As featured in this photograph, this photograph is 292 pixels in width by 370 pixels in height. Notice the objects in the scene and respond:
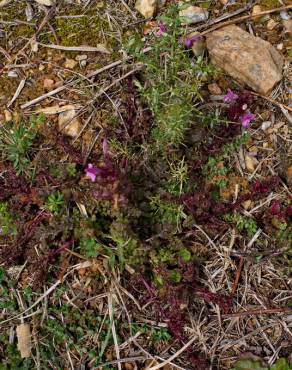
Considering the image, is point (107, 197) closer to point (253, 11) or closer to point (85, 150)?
point (85, 150)

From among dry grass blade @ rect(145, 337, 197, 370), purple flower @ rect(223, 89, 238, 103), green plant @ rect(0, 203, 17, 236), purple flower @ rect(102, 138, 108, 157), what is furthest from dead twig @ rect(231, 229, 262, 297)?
green plant @ rect(0, 203, 17, 236)

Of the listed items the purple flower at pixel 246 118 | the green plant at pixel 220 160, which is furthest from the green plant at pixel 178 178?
the purple flower at pixel 246 118

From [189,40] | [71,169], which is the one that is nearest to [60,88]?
[71,169]

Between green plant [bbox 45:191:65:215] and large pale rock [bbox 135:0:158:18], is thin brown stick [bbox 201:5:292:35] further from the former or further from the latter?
green plant [bbox 45:191:65:215]

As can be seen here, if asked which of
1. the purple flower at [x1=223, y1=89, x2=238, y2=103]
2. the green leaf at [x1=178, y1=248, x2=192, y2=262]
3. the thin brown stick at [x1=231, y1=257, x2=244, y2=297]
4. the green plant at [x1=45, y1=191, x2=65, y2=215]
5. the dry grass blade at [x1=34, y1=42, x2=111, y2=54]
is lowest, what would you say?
the thin brown stick at [x1=231, y1=257, x2=244, y2=297]

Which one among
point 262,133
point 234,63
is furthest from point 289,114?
point 234,63

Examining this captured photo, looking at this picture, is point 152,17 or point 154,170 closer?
point 154,170
